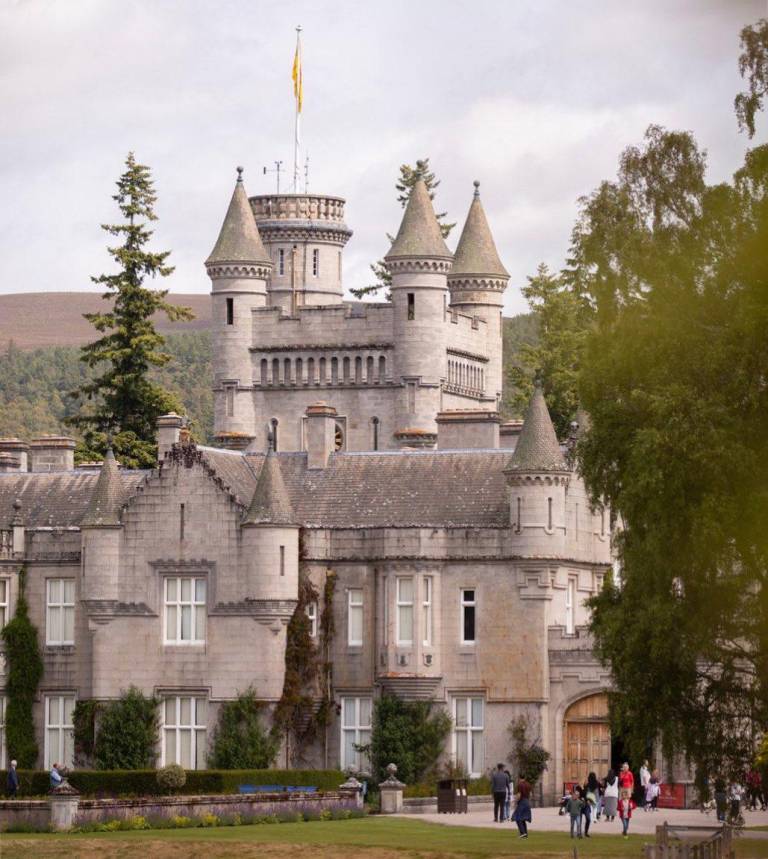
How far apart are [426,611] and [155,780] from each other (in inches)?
399

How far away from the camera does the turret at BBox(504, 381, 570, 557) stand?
70812 mm

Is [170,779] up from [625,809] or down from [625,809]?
up

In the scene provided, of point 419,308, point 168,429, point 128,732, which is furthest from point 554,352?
point 128,732

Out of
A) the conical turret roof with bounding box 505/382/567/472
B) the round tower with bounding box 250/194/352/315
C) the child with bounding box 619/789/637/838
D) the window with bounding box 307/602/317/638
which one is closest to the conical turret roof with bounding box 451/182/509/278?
the round tower with bounding box 250/194/352/315

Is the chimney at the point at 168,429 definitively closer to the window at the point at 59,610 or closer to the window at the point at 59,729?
the window at the point at 59,610

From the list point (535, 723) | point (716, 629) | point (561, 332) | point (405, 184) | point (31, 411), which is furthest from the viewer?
point (31, 411)

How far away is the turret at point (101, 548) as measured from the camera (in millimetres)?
71812

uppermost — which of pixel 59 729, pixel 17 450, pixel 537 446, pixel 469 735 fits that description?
pixel 17 450

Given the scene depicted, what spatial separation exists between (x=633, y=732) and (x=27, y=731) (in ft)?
78.6

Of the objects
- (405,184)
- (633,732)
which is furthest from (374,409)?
(633,732)

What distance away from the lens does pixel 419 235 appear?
328 feet

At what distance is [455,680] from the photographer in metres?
71.1

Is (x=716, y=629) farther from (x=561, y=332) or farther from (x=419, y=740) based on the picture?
(x=561, y=332)

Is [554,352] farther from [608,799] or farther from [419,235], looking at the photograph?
[608,799]
